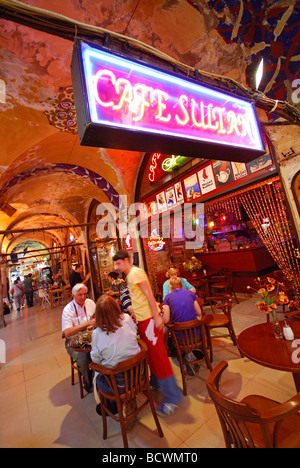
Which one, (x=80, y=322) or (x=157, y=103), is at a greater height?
(x=157, y=103)

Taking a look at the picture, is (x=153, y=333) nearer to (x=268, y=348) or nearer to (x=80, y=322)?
(x=268, y=348)

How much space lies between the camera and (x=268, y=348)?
2104 millimetres

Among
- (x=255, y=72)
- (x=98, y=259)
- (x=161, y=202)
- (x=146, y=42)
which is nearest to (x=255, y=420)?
(x=255, y=72)

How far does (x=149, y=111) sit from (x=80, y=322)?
3.13 m

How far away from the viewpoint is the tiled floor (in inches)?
83.0

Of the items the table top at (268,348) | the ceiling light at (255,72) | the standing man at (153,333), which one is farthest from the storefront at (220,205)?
the standing man at (153,333)

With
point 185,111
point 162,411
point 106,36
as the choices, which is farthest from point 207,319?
point 106,36

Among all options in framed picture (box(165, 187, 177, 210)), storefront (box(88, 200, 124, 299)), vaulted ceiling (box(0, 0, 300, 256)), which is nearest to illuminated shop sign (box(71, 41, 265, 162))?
vaulted ceiling (box(0, 0, 300, 256))

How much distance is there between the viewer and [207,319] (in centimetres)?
367

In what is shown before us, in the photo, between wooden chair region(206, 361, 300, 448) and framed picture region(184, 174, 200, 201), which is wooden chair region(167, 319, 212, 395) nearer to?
wooden chair region(206, 361, 300, 448)

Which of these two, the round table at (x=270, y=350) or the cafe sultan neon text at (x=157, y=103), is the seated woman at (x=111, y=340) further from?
the cafe sultan neon text at (x=157, y=103)

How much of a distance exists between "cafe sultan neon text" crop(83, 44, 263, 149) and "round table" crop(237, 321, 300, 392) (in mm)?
2031

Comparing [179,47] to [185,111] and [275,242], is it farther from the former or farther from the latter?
[275,242]
